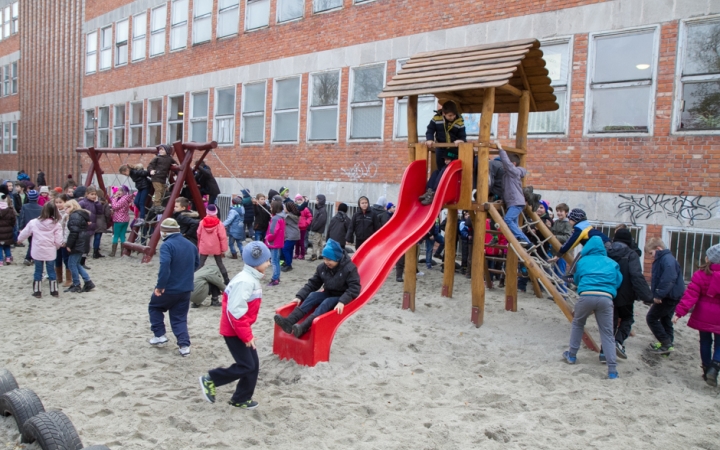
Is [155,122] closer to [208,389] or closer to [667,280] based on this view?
[208,389]

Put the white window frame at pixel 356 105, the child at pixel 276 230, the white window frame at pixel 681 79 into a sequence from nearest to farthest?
the white window frame at pixel 681 79
the child at pixel 276 230
the white window frame at pixel 356 105

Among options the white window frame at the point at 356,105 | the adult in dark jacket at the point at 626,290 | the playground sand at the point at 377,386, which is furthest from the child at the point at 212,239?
the white window frame at the point at 356,105

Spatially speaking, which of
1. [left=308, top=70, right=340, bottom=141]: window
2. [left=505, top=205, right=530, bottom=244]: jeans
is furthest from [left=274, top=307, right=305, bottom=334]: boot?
[left=308, top=70, right=340, bottom=141]: window

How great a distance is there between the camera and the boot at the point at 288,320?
6582mm

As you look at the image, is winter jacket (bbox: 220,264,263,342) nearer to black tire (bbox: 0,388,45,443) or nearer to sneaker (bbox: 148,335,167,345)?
black tire (bbox: 0,388,45,443)

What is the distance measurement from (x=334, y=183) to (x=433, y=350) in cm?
986

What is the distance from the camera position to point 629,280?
7176 mm

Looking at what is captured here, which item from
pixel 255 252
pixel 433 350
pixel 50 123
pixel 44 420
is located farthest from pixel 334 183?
pixel 50 123

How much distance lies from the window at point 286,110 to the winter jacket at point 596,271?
12.4 metres

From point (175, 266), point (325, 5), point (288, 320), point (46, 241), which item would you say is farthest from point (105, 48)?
point (288, 320)

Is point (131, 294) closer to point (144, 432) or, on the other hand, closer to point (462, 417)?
point (144, 432)

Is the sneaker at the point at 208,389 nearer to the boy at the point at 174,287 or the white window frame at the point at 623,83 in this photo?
the boy at the point at 174,287

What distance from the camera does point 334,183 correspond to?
16625 millimetres

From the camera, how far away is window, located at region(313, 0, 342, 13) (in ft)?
54.9
